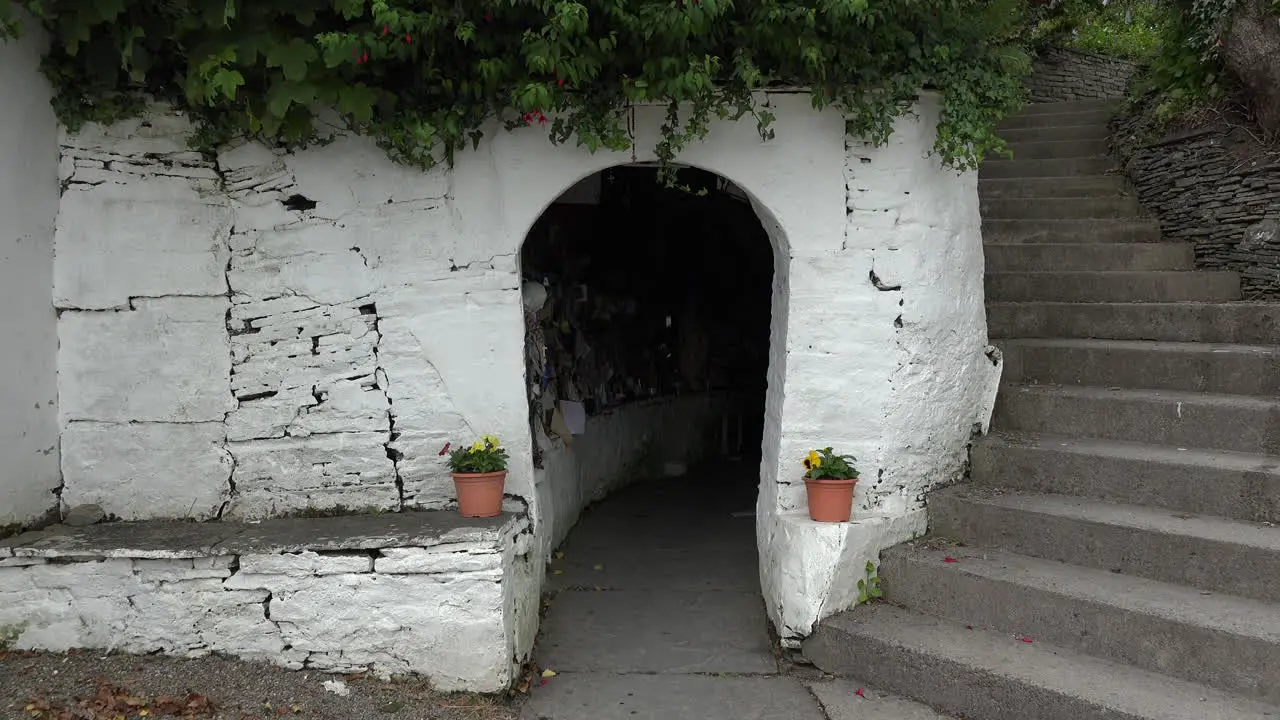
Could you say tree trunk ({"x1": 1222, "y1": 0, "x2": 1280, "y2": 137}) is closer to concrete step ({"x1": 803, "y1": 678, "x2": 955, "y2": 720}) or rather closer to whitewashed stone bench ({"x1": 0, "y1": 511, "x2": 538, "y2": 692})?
concrete step ({"x1": 803, "y1": 678, "x2": 955, "y2": 720})

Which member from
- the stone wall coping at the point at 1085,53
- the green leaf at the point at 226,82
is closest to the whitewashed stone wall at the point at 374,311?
the green leaf at the point at 226,82

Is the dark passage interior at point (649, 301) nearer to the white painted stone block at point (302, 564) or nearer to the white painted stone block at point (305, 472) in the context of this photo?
the white painted stone block at point (305, 472)

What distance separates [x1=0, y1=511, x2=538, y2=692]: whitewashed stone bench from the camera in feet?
A: 12.6

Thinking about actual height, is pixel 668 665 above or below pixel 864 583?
below

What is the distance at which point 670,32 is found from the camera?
362 centimetres

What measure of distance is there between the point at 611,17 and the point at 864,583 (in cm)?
278

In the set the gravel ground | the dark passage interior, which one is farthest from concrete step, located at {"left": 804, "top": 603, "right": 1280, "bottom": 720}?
the dark passage interior

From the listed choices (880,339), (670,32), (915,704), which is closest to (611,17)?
(670,32)

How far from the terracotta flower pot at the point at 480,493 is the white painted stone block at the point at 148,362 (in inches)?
48.2

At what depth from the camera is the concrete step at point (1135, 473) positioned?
156 inches

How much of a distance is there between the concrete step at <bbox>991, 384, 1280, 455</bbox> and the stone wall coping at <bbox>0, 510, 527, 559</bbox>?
2.74 metres

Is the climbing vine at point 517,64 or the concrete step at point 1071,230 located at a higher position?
the climbing vine at point 517,64

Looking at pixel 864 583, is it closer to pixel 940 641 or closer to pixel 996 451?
pixel 940 641

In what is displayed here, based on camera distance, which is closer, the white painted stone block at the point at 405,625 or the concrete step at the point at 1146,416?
the white painted stone block at the point at 405,625
